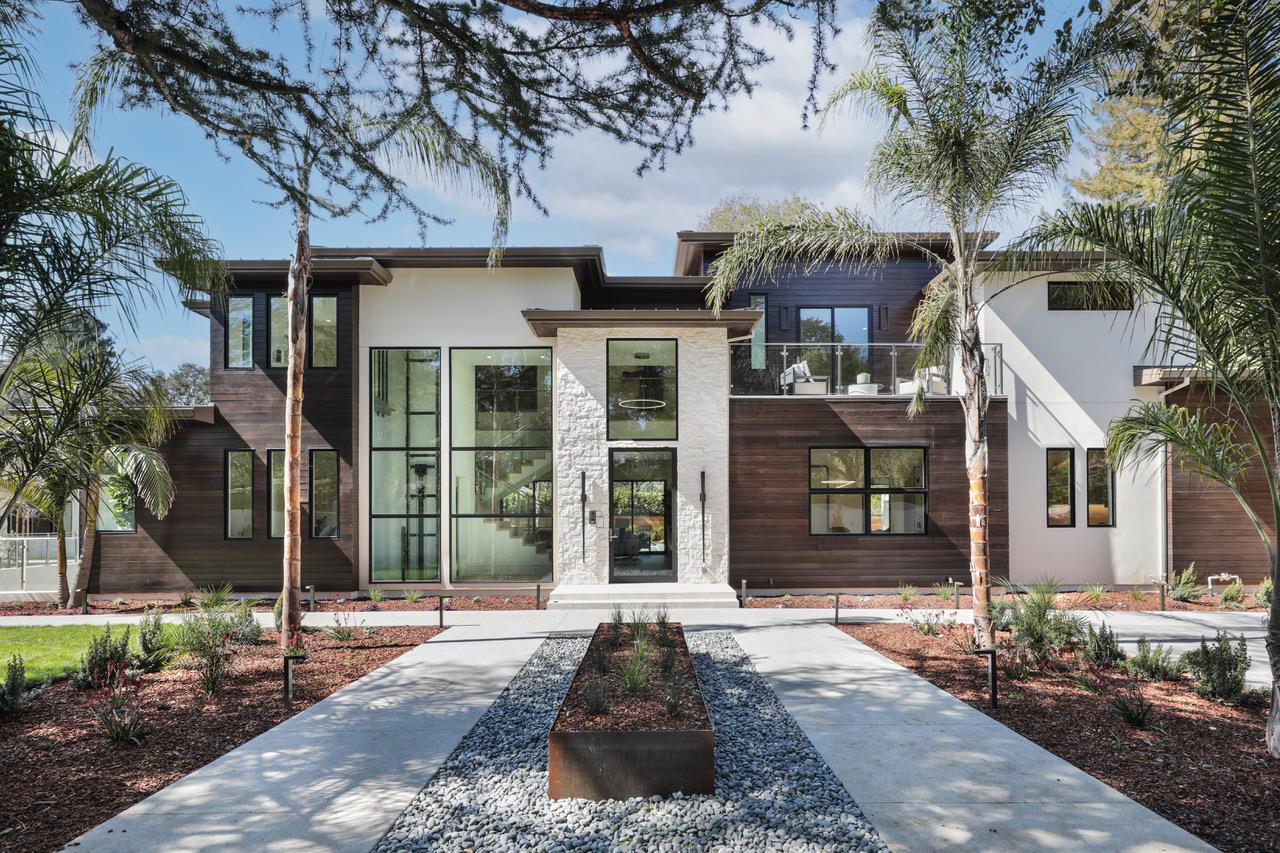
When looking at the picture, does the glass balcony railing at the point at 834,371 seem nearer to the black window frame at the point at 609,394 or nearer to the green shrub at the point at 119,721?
the black window frame at the point at 609,394

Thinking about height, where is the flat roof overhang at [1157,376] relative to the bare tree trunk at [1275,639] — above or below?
above

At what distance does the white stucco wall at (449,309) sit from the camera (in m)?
13.1

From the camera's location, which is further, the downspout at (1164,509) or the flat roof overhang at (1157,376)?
the downspout at (1164,509)

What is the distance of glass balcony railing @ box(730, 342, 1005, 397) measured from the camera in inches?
511

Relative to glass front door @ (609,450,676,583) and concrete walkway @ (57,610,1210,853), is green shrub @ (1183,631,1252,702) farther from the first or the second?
glass front door @ (609,450,676,583)

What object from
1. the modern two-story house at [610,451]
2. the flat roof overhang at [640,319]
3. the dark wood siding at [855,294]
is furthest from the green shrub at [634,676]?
the dark wood siding at [855,294]

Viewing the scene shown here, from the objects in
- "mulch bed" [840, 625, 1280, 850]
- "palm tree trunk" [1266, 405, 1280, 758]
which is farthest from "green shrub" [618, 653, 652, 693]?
"palm tree trunk" [1266, 405, 1280, 758]

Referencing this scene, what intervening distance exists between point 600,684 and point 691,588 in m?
6.77

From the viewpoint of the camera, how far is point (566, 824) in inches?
157

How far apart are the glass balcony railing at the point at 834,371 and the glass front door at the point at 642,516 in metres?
2.13

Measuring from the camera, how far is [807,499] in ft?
41.4

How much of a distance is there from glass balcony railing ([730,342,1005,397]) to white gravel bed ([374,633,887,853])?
797 cm

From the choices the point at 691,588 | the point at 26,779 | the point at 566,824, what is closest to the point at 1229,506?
the point at 691,588

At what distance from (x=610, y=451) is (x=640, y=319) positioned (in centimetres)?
240
